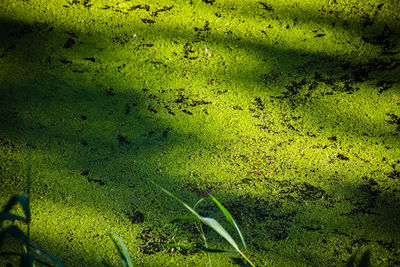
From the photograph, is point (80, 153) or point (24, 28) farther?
point (24, 28)

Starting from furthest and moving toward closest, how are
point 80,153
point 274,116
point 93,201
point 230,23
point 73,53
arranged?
point 230,23
point 73,53
point 274,116
point 80,153
point 93,201

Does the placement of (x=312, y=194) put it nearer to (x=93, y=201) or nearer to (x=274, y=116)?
(x=274, y=116)

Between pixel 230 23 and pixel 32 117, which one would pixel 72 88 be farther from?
pixel 230 23

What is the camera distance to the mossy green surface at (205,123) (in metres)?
1.09

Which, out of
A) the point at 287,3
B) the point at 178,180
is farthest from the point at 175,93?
the point at 287,3

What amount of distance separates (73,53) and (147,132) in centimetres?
58

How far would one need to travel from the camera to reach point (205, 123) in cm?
141

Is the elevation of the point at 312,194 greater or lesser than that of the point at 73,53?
lesser

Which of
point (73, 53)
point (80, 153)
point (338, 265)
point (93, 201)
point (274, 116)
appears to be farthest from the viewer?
point (73, 53)

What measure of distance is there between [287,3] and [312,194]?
3.61 feet

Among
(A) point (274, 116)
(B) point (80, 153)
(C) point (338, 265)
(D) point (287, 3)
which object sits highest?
(D) point (287, 3)

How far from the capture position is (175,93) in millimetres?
1498

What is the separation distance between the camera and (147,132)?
136 centimetres

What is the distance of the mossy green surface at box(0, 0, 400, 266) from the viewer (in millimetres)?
1091
